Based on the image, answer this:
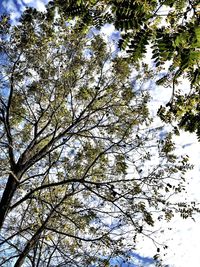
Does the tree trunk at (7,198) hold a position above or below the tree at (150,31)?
above

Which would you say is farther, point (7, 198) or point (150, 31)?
point (7, 198)

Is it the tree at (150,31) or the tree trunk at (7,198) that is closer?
the tree at (150,31)

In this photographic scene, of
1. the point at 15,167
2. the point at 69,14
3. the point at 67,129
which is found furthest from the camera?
the point at 67,129

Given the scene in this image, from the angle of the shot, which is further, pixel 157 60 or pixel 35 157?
pixel 35 157

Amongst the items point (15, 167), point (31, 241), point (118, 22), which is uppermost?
point (15, 167)

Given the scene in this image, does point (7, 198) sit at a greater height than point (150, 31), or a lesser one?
greater

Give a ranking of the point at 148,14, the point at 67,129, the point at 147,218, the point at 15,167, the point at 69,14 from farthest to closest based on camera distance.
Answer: the point at 67,129
the point at 15,167
the point at 147,218
the point at 69,14
the point at 148,14

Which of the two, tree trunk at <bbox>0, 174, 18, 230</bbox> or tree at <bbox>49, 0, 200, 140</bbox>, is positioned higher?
tree trunk at <bbox>0, 174, 18, 230</bbox>

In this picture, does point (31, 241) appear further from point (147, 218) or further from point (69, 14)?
point (69, 14)

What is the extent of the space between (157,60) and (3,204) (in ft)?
26.9

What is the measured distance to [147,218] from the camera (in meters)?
9.09

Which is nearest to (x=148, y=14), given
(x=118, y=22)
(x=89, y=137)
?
(x=118, y=22)

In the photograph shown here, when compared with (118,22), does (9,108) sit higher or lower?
higher

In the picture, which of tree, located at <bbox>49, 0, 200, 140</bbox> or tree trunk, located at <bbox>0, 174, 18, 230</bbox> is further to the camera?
tree trunk, located at <bbox>0, 174, 18, 230</bbox>
